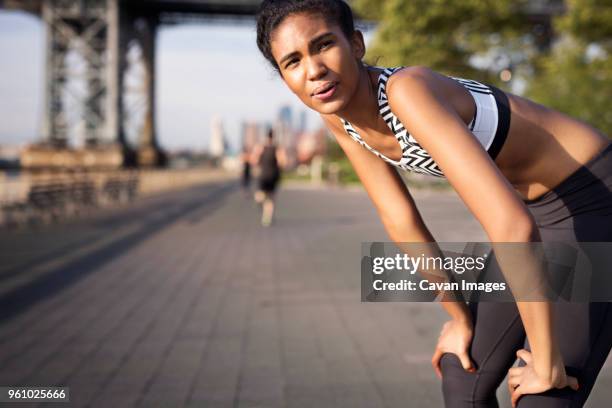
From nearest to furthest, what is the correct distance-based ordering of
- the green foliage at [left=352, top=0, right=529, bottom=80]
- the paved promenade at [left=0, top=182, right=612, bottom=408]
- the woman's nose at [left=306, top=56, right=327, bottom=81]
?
1. the woman's nose at [left=306, top=56, right=327, bottom=81]
2. the paved promenade at [left=0, top=182, right=612, bottom=408]
3. the green foliage at [left=352, top=0, right=529, bottom=80]

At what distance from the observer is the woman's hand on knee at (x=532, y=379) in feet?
4.81

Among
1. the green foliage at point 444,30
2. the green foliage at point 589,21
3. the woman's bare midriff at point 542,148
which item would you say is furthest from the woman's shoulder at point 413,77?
the green foliage at point 444,30

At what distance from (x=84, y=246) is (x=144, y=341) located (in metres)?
5.38

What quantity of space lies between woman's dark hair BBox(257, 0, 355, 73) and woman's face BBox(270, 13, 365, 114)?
2 cm

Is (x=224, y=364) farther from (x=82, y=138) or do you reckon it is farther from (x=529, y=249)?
(x=82, y=138)

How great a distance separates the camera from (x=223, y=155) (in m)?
74.9

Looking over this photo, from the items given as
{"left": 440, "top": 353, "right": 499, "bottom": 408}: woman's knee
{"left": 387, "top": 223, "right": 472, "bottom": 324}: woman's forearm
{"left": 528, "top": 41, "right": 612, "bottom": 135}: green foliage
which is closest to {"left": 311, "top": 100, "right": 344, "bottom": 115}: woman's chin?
{"left": 387, "top": 223, "right": 472, "bottom": 324}: woman's forearm

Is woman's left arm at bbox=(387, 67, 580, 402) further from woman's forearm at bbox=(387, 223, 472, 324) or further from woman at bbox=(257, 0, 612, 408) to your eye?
woman's forearm at bbox=(387, 223, 472, 324)

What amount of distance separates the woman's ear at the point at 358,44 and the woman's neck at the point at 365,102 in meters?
0.03

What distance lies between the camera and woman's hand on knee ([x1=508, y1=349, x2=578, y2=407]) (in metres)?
1.46

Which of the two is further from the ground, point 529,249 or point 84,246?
point 529,249

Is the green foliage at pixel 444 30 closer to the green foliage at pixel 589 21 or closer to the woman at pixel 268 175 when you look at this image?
the green foliage at pixel 589 21

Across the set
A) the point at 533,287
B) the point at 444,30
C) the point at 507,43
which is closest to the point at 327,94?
the point at 533,287

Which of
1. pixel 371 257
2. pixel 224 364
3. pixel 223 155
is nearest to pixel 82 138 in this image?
pixel 224 364
